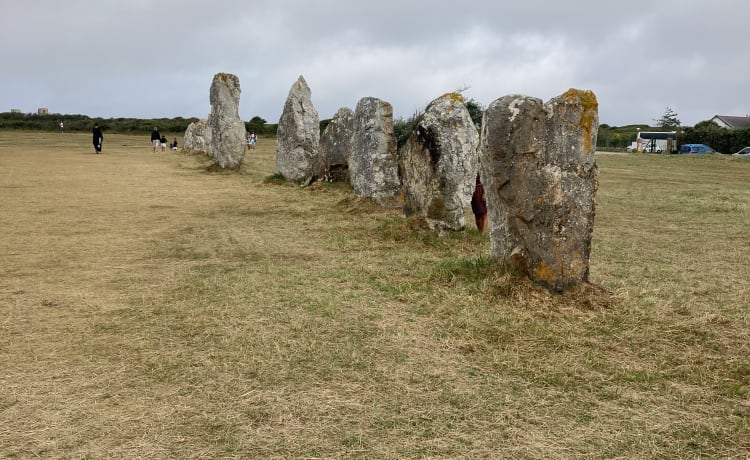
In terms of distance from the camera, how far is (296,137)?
68.0 feet

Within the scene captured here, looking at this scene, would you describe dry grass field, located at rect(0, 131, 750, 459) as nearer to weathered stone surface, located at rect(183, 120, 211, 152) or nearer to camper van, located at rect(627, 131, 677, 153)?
weathered stone surface, located at rect(183, 120, 211, 152)

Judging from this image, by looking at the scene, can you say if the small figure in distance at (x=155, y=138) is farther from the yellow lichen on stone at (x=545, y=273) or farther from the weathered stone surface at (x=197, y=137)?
the yellow lichen on stone at (x=545, y=273)

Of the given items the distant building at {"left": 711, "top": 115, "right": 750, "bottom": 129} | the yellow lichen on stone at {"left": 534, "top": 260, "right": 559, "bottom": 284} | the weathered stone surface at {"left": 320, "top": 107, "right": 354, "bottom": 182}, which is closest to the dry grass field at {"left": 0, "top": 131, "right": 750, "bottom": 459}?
the yellow lichen on stone at {"left": 534, "top": 260, "right": 559, "bottom": 284}

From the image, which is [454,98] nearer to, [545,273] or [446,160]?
[446,160]

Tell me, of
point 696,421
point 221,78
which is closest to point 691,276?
point 696,421

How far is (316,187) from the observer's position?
734 inches

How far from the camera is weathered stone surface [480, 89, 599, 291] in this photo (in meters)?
6.92

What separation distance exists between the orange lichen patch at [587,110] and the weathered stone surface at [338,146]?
38.6 ft

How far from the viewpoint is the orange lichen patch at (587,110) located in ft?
22.7

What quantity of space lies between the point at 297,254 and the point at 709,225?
332 inches

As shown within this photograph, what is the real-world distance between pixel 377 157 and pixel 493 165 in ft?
24.1

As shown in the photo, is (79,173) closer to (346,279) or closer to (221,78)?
(221,78)

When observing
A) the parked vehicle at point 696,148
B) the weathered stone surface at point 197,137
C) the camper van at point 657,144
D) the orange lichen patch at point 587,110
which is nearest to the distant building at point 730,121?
the camper van at point 657,144

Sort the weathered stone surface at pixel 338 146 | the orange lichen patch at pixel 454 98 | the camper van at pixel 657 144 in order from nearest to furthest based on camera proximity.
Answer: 1. the orange lichen patch at pixel 454 98
2. the weathered stone surface at pixel 338 146
3. the camper van at pixel 657 144
